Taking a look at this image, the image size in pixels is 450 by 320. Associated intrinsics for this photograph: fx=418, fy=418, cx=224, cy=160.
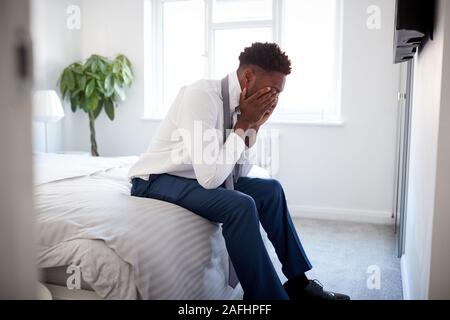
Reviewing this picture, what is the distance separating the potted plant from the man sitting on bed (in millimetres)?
2209

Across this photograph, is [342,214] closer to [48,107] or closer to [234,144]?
[234,144]

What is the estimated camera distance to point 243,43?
363 cm

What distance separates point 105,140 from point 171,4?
141 cm

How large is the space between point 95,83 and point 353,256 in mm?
2541

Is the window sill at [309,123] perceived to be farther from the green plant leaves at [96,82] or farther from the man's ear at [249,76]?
the man's ear at [249,76]

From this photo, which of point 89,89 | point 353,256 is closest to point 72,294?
point 353,256

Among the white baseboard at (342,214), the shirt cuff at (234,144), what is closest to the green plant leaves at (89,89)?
the white baseboard at (342,214)

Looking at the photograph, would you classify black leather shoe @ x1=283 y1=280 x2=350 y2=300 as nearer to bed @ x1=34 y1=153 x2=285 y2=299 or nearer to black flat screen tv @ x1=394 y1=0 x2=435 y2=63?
bed @ x1=34 y1=153 x2=285 y2=299

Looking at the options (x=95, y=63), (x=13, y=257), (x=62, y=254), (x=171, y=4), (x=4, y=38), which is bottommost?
(x=62, y=254)

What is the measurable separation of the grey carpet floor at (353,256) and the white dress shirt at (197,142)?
2.99 feet

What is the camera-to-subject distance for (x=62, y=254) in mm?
1136

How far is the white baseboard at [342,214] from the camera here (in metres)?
3.14
